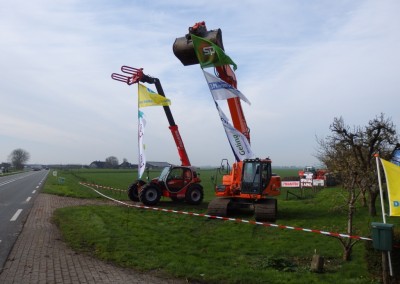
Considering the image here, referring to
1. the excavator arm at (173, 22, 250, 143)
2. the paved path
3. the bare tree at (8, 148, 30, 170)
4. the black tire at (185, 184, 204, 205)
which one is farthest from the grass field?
the bare tree at (8, 148, 30, 170)

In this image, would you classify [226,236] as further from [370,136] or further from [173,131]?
[173,131]

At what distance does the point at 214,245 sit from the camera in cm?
1062

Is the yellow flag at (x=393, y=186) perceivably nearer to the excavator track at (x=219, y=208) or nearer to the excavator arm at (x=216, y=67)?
the excavator track at (x=219, y=208)

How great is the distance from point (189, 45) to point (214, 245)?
7.51 m

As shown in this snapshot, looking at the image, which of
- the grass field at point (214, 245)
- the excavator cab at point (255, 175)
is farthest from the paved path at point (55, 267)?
the excavator cab at point (255, 175)

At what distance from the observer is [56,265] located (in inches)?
300

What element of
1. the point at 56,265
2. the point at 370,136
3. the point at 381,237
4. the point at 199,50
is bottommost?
the point at 56,265

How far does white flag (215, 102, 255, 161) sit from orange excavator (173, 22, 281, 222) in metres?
0.30

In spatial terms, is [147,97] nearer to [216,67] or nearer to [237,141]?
[216,67]

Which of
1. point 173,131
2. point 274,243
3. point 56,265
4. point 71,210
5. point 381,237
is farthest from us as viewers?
point 173,131

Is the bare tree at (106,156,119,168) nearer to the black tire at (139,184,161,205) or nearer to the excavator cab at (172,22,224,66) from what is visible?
the black tire at (139,184,161,205)

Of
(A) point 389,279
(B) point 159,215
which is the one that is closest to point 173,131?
(B) point 159,215

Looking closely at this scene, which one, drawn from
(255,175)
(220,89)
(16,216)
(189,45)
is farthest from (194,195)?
(16,216)

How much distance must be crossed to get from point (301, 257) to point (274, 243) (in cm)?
154
